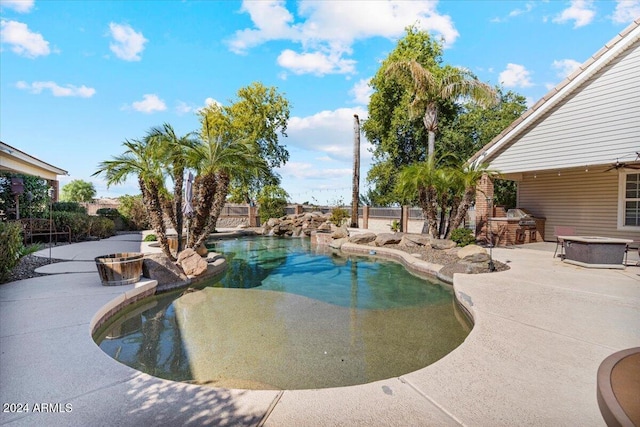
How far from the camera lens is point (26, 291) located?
208 inches

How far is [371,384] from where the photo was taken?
8.86 ft

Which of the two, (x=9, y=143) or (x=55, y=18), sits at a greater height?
(x=55, y=18)

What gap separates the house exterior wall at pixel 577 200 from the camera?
10.9 m

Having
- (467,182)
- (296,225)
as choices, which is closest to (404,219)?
(296,225)

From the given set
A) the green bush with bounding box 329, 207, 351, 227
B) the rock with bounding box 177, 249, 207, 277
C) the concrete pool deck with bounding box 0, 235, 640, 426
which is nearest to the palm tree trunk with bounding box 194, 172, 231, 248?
the rock with bounding box 177, 249, 207, 277

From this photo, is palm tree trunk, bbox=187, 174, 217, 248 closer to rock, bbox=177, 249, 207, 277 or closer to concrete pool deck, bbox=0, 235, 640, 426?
rock, bbox=177, 249, 207, 277

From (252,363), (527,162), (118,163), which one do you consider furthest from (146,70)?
(527,162)

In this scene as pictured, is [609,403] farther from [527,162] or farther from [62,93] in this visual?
[62,93]

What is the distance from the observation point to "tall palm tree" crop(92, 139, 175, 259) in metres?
7.18

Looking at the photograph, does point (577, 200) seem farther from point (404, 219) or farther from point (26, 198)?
point (26, 198)

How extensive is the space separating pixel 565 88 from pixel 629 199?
4354 millimetres

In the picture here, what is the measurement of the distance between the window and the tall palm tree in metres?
14.2

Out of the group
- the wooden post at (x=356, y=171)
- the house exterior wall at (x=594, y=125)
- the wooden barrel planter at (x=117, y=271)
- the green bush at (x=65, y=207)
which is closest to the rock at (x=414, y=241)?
the house exterior wall at (x=594, y=125)

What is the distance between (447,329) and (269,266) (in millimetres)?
6280
